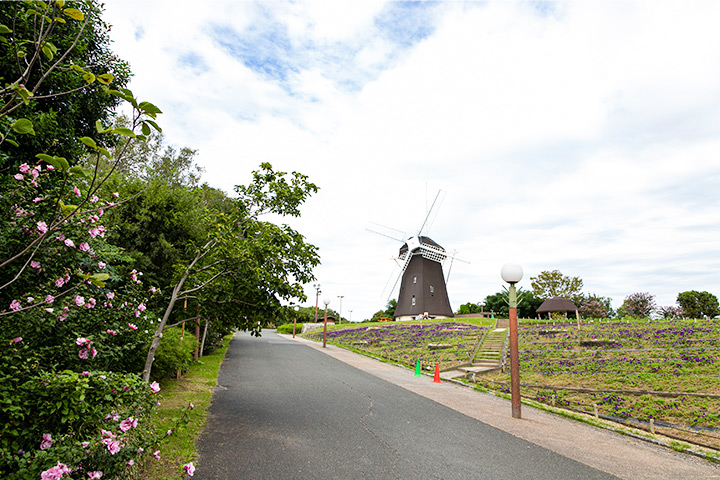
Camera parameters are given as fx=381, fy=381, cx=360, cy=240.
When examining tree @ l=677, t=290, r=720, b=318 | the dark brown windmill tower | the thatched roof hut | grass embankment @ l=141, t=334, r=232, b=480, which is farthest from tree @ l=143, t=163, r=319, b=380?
tree @ l=677, t=290, r=720, b=318

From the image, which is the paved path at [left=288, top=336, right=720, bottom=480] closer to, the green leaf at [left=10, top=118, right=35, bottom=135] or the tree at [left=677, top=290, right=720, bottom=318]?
the green leaf at [left=10, top=118, right=35, bottom=135]

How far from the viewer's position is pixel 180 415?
7.53 m

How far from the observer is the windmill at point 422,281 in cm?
4731

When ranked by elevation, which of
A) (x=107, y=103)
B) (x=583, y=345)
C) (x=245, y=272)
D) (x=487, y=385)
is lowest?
(x=487, y=385)

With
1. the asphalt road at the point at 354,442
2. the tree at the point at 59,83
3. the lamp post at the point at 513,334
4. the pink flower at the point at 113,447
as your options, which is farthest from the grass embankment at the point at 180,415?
the lamp post at the point at 513,334

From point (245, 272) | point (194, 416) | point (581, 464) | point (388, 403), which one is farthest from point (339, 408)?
point (581, 464)

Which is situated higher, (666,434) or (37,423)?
(37,423)

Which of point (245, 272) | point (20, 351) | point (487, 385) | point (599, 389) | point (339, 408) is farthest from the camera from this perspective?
point (487, 385)

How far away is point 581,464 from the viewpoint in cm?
627

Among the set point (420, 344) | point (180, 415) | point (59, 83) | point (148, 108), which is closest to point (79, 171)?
point (148, 108)

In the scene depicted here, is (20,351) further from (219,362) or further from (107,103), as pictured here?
(219,362)

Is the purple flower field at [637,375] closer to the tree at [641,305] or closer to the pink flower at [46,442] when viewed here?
the pink flower at [46,442]

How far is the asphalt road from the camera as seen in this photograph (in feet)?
18.4

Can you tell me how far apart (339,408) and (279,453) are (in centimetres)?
354
